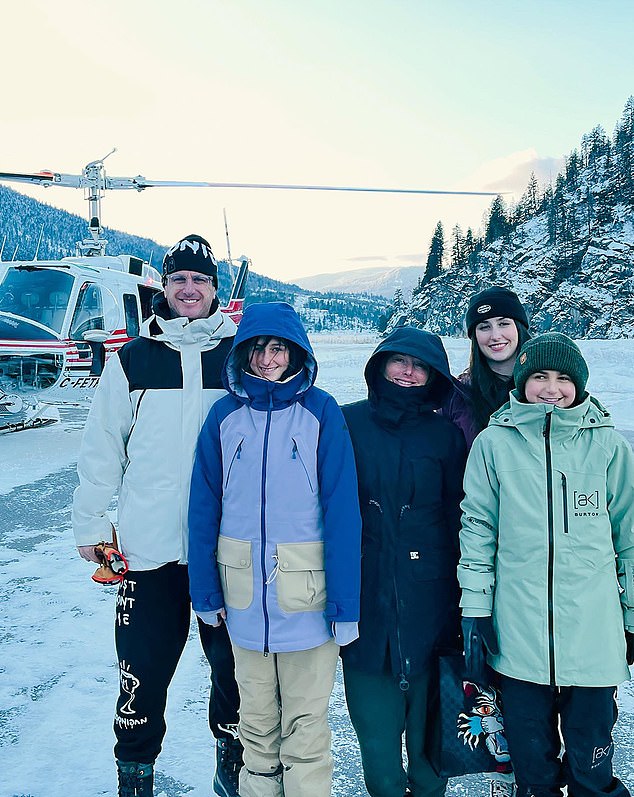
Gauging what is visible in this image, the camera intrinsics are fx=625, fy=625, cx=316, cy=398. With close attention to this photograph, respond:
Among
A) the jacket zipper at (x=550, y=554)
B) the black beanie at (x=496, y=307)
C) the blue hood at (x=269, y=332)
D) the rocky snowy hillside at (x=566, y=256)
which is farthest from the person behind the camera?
the rocky snowy hillside at (x=566, y=256)

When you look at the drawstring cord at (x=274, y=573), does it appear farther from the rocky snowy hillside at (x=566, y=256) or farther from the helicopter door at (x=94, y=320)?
the rocky snowy hillside at (x=566, y=256)

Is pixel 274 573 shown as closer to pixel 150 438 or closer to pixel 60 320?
pixel 150 438

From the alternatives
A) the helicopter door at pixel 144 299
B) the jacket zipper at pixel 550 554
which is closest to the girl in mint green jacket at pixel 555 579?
the jacket zipper at pixel 550 554

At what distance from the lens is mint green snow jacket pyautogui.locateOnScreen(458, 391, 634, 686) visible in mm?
1792

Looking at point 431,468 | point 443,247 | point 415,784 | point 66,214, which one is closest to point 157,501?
point 431,468

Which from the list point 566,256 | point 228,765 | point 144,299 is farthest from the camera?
point 566,256

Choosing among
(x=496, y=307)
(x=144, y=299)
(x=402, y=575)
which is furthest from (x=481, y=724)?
(x=144, y=299)

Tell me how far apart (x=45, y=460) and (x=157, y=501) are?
6.25 m

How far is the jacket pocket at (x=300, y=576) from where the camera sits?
1.89 m

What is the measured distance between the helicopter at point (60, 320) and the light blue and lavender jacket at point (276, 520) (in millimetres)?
7236

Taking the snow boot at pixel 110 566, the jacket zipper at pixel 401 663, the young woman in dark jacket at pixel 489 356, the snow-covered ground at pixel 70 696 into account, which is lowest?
the snow-covered ground at pixel 70 696

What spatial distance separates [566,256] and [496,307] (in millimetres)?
70265

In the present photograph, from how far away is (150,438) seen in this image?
6.95 ft

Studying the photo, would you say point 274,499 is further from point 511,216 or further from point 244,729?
point 511,216
